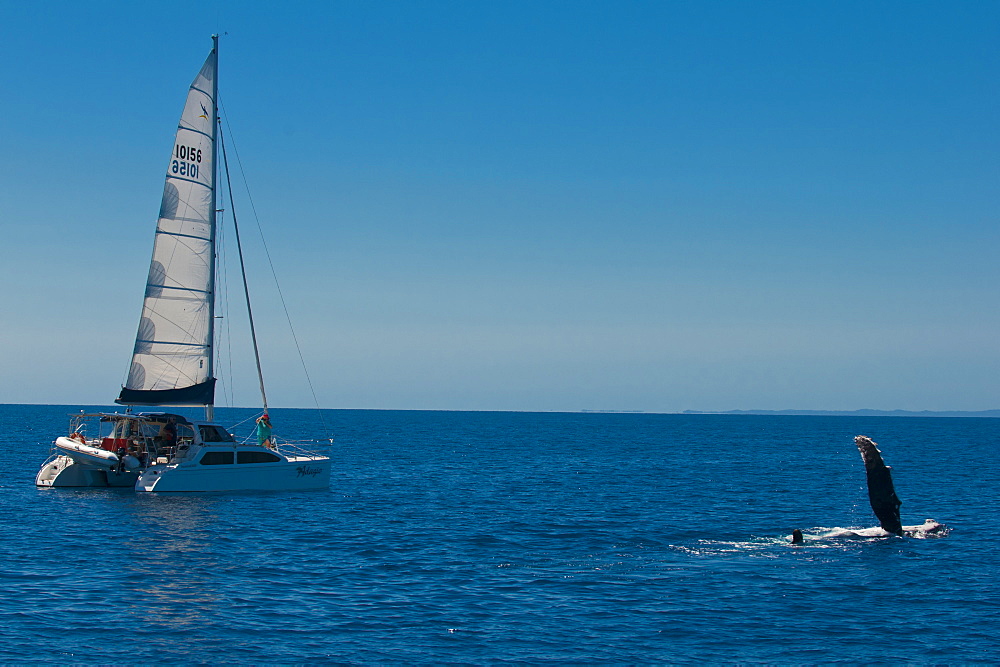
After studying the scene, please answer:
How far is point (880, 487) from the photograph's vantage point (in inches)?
1300

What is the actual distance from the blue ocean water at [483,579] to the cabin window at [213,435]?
2929mm

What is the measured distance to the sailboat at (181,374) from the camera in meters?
42.8

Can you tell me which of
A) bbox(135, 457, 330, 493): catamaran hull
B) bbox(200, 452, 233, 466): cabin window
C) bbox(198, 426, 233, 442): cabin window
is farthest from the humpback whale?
bbox(198, 426, 233, 442): cabin window

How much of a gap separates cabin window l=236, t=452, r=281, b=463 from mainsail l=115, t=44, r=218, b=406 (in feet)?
11.6

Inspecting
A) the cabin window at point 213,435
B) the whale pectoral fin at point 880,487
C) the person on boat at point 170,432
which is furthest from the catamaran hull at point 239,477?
the whale pectoral fin at point 880,487

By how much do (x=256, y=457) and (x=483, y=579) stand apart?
70.7 feet

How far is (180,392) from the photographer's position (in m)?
44.2

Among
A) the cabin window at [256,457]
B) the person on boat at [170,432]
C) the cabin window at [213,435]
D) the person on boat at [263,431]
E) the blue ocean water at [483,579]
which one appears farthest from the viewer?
the person on boat at [263,431]

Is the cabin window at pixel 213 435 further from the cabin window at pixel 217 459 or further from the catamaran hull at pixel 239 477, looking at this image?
the catamaran hull at pixel 239 477

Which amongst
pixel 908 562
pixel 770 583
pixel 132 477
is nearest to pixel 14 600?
pixel 770 583

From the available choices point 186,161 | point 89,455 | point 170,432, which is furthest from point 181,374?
point 186,161

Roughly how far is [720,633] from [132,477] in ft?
110

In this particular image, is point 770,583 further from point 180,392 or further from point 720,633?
point 180,392

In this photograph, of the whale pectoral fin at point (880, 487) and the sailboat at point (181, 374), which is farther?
the sailboat at point (181, 374)
